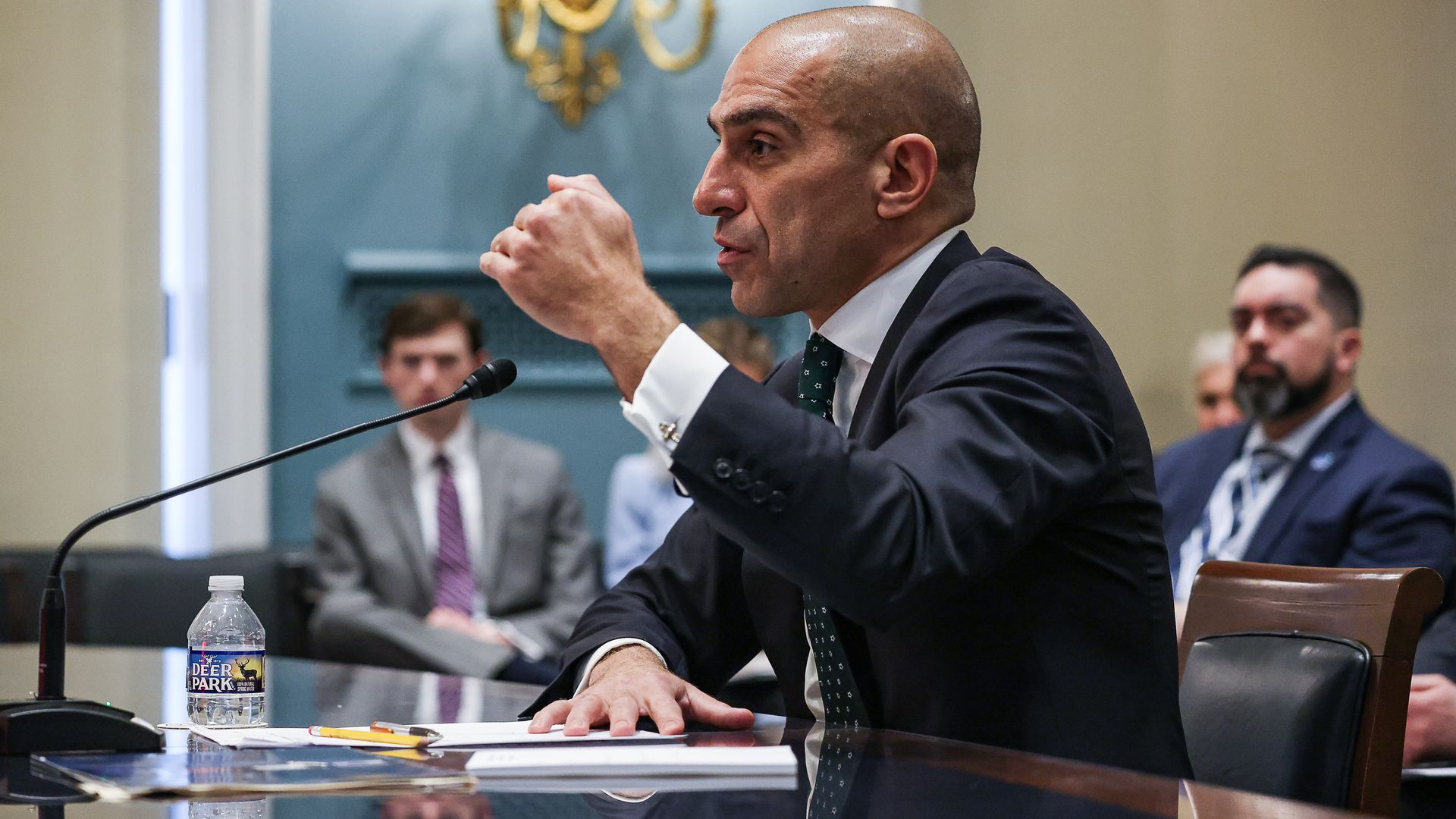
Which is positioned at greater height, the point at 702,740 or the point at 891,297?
the point at 891,297

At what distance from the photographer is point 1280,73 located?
4277 mm

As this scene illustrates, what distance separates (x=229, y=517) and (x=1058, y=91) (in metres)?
2.86

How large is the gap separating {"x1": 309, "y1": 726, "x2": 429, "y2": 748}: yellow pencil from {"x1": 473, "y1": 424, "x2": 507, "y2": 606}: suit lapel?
2.66 m

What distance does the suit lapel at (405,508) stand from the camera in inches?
150

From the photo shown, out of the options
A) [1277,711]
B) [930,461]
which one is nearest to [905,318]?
[930,461]

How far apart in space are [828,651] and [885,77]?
0.55m

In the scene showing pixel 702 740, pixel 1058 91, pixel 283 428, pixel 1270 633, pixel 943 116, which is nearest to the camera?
pixel 702 740

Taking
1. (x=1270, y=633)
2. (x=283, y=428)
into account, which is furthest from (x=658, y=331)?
(x=283, y=428)

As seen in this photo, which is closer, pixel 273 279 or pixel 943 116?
pixel 943 116

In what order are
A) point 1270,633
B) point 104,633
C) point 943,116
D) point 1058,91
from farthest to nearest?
point 1058,91 < point 104,633 < point 1270,633 < point 943,116

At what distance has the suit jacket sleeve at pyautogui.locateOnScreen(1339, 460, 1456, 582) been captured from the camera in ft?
10.1

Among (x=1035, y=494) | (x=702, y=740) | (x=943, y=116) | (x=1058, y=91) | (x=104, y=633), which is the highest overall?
(x=1058, y=91)

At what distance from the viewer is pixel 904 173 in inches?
58.6

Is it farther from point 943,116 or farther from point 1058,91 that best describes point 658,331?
point 1058,91
